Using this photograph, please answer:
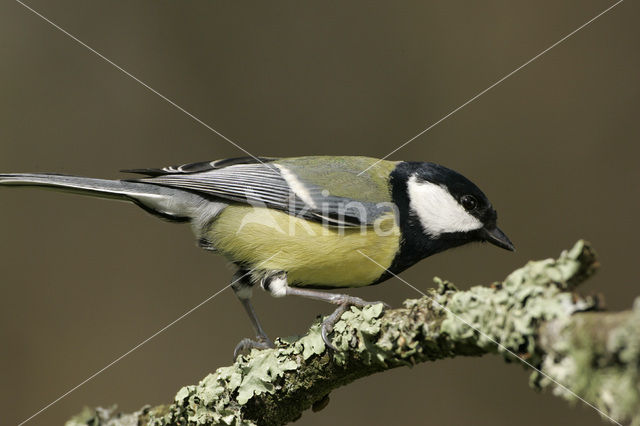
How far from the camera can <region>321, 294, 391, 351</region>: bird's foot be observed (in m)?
1.55

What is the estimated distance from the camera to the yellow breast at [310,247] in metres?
2.02

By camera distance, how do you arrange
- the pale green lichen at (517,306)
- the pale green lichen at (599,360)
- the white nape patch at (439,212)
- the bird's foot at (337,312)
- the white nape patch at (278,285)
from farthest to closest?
the white nape patch at (439,212)
the white nape patch at (278,285)
the bird's foot at (337,312)
the pale green lichen at (517,306)
the pale green lichen at (599,360)

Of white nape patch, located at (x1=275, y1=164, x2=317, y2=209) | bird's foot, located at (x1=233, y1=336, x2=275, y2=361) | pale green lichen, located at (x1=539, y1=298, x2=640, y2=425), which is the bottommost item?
bird's foot, located at (x1=233, y1=336, x2=275, y2=361)

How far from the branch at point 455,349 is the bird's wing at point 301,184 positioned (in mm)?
540

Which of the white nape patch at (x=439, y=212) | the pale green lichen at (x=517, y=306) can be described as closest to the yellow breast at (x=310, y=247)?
the white nape patch at (x=439, y=212)

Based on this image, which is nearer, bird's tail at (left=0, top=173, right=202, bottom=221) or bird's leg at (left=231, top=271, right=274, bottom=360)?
bird's tail at (left=0, top=173, right=202, bottom=221)

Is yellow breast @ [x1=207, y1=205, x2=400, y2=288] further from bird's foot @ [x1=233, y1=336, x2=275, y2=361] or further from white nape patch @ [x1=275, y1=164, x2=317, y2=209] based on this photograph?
bird's foot @ [x1=233, y1=336, x2=275, y2=361]

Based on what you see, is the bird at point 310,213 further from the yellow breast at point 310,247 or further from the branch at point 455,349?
the branch at point 455,349

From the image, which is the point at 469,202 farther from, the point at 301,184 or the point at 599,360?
the point at 599,360

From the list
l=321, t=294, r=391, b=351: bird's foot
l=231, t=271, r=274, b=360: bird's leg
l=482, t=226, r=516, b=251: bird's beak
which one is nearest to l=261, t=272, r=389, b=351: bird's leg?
l=321, t=294, r=391, b=351: bird's foot

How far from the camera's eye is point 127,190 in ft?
7.15

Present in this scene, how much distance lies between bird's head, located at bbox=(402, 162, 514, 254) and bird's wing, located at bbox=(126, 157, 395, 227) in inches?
5.1

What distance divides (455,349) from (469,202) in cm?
105

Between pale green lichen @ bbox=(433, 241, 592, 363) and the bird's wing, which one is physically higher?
the bird's wing
